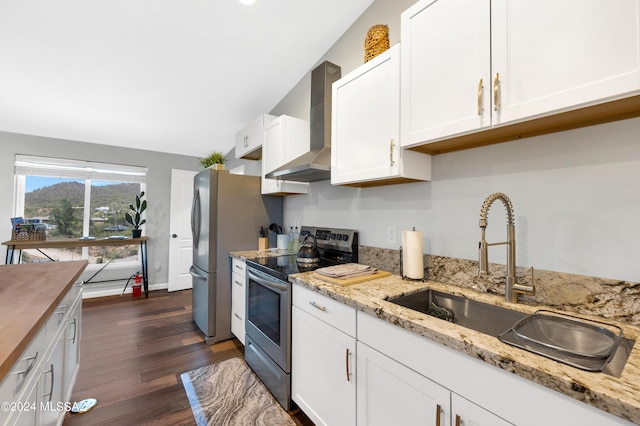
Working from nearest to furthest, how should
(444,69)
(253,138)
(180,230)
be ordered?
(444,69) < (253,138) < (180,230)

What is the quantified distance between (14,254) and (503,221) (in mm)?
5482

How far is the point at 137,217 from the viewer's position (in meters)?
4.09

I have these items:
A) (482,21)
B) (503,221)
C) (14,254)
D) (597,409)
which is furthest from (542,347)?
(14,254)

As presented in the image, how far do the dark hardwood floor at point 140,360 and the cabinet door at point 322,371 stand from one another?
0.28m

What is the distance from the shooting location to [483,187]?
1.41 m

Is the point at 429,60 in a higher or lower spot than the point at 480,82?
higher

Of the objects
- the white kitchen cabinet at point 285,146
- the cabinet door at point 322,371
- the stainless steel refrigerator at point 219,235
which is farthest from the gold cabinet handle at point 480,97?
the stainless steel refrigerator at point 219,235

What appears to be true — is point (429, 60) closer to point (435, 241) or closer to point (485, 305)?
point (435, 241)

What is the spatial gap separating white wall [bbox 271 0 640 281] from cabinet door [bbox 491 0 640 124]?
31 cm

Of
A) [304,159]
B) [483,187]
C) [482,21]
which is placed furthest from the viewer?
[304,159]

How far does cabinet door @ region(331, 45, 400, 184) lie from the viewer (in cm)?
150

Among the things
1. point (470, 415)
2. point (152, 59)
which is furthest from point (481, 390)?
point (152, 59)

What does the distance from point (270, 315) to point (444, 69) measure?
71.0 inches

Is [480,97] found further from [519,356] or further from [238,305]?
[238,305]
